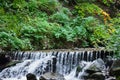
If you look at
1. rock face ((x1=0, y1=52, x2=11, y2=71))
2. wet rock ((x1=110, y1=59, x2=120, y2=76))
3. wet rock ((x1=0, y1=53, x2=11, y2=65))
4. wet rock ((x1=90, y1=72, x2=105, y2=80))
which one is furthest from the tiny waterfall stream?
wet rock ((x1=110, y1=59, x2=120, y2=76))

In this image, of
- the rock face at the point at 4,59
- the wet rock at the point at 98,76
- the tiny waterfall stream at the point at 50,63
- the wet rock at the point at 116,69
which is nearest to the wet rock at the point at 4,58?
the rock face at the point at 4,59

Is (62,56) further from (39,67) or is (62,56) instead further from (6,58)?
(6,58)

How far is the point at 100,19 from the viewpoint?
19297 mm

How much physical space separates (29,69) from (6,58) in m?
0.96

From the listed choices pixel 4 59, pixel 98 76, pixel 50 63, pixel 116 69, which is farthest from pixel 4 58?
pixel 116 69

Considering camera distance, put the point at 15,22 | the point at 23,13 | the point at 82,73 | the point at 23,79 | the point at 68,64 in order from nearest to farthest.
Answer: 1. the point at 82,73
2. the point at 23,79
3. the point at 68,64
4. the point at 15,22
5. the point at 23,13

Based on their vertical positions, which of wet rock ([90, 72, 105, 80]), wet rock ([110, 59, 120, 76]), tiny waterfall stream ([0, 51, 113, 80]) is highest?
wet rock ([110, 59, 120, 76])

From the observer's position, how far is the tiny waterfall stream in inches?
470

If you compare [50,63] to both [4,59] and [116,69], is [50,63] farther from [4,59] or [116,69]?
[116,69]

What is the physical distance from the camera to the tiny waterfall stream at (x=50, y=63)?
11930 mm

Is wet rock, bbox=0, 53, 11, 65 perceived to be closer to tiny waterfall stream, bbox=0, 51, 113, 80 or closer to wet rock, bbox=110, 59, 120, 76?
tiny waterfall stream, bbox=0, 51, 113, 80

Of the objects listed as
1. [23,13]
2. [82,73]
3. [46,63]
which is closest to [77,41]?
[23,13]

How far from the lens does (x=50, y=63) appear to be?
40.0 ft

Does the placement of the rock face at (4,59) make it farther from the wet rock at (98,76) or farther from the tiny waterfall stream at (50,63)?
the wet rock at (98,76)
